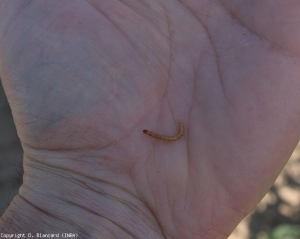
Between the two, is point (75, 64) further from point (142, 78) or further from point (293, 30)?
point (293, 30)

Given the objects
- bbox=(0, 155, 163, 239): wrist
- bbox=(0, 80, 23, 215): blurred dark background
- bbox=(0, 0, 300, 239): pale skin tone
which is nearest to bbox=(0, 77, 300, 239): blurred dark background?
bbox=(0, 80, 23, 215): blurred dark background

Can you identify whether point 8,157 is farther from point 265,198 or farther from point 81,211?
point 265,198

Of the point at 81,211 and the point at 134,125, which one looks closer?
the point at 81,211

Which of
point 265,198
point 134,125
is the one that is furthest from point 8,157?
point 265,198

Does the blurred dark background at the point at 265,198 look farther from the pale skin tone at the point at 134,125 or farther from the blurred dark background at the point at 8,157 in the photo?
the pale skin tone at the point at 134,125

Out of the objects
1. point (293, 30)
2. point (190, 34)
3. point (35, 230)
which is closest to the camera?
point (35, 230)

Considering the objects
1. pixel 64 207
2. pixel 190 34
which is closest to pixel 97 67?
pixel 190 34

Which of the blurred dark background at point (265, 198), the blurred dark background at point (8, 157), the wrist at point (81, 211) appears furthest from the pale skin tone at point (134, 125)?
the blurred dark background at point (8, 157)
